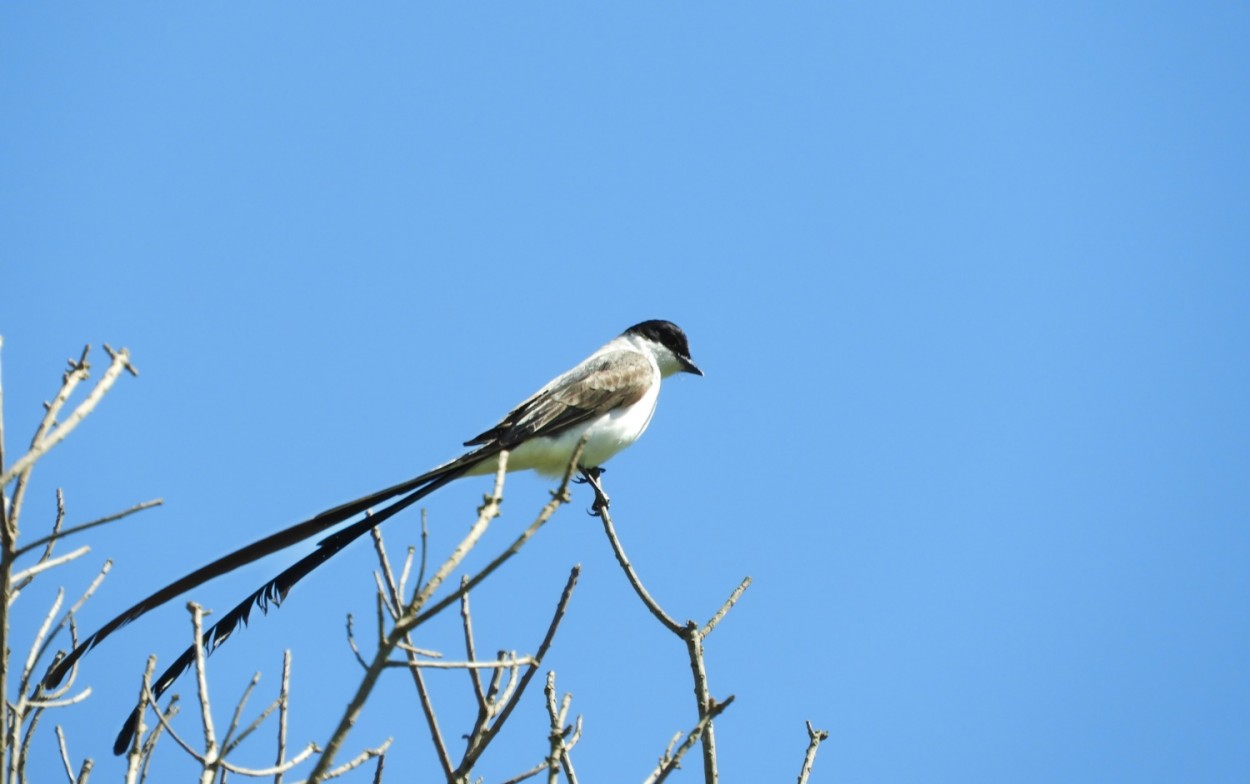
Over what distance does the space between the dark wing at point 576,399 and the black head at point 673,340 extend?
3.58ft

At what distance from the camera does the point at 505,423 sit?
618 cm

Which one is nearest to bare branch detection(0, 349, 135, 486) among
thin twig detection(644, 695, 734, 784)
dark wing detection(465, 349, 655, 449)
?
thin twig detection(644, 695, 734, 784)

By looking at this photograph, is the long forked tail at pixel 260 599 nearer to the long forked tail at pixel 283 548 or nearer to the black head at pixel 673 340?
the long forked tail at pixel 283 548

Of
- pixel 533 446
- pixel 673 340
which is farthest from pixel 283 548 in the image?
pixel 673 340

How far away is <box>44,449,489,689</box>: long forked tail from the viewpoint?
9.66 ft

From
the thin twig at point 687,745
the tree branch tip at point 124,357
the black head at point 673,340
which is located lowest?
the thin twig at point 687,745

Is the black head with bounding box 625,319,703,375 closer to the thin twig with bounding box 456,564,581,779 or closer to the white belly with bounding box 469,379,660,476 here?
the white belly with bounding box 469,379,660,476

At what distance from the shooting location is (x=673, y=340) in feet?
27.0

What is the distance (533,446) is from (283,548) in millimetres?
2796

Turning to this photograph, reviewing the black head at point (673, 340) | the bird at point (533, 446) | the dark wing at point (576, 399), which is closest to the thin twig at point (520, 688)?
the bird at point (533, 446)

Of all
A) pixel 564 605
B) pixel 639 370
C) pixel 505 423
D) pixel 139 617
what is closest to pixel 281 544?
pixel 139 617

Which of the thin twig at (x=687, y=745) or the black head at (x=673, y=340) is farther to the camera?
the black head at (x=673, y=340)

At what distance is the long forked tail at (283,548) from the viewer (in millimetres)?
2943

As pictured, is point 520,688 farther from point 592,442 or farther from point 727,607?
point 592,442
